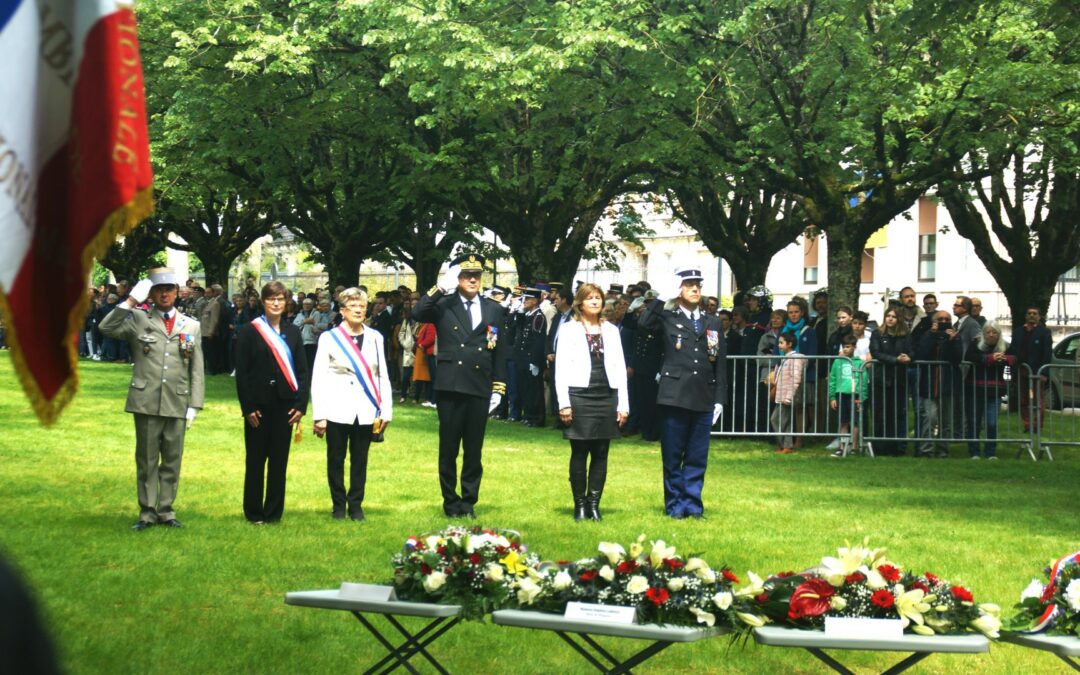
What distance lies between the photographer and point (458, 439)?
1425 cm

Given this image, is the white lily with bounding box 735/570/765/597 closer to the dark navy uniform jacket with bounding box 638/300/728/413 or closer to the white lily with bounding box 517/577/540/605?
the white lily with bounding box 517/577/540/605

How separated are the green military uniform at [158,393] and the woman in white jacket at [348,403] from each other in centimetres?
114

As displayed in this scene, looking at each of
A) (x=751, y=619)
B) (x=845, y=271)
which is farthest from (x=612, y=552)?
(x=845, y=271)

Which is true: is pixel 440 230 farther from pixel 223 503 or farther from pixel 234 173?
pixel 223 503

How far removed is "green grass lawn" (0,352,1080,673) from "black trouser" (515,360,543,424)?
8.85 feet

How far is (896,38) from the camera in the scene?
1808cm

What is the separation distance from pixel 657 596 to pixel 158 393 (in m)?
7.10

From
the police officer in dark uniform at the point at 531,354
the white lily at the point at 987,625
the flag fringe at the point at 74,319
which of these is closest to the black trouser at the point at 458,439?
the white lily at the point at 987,625

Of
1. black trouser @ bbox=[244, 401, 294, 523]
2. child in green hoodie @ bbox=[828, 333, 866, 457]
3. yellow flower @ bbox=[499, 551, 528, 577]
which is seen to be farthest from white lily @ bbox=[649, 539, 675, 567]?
child in green hoodie @ bbox=[828, 333, 866, 457]

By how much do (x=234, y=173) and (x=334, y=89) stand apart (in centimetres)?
650

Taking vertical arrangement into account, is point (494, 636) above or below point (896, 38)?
below

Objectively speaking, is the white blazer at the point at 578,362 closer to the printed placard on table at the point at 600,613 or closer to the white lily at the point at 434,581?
the white lily at the point at 434,581

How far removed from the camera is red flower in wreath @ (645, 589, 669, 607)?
6.70 m

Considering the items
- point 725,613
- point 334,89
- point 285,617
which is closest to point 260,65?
point 334,89
